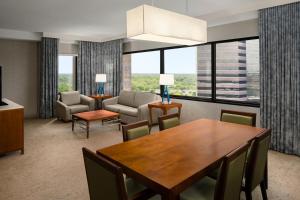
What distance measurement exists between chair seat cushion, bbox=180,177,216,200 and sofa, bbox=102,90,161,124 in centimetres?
342

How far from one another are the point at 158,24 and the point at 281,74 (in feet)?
8.42

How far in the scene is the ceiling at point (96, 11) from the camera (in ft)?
12.2

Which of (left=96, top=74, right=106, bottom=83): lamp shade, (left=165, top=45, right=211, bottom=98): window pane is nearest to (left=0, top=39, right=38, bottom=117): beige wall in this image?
(left=96, top=74, right=106, bottom=83): lamp shade

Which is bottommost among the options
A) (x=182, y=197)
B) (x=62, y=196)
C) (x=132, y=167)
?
(x=62, y=196)

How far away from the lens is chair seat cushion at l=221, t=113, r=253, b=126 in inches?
116

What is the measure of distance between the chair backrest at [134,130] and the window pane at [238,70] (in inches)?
117

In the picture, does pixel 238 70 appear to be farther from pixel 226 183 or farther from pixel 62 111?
pixel 62 111

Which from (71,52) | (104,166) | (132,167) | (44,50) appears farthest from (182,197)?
(71,52)

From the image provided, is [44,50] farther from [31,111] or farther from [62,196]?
[62,196]

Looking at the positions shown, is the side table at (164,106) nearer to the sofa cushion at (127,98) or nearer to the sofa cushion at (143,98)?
the sofa cushion at (143,98)

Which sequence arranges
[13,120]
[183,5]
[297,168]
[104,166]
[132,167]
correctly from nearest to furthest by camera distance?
[104,166] < [132,167] < [297,168] < [13,120] < [183,5]

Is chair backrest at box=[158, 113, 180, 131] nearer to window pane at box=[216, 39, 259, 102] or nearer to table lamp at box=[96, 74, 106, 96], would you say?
window pane at box=[216, 39, 259, 102]

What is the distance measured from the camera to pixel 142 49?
668cm

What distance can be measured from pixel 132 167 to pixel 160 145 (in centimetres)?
53
